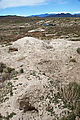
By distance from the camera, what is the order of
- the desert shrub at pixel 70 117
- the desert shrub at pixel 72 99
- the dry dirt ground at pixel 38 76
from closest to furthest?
the desert shrub at pixel 70 117
the desert shrub at pixel 72 99
the dry dirt ground at pixel 38 76

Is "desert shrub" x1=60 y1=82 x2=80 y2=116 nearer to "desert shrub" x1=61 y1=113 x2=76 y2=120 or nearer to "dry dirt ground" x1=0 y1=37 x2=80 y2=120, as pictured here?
"desert shrub" x1=61 y1=113 x2=76 y2=120

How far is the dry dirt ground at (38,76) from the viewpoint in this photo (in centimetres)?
827

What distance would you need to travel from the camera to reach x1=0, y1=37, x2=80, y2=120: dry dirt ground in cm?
827

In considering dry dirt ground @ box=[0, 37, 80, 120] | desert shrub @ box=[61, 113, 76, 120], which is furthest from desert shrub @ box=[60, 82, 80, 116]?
dry dirt ground @ box=[0, 37, 80, 120]

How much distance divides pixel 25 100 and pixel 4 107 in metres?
1.39

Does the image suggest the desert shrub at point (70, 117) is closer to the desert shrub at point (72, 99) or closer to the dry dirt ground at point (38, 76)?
the desert shrub at point (72, 99)

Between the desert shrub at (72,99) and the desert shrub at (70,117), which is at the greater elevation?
the desert shrub at (72,99)

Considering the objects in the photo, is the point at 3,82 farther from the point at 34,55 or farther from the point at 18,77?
the point at 34,55

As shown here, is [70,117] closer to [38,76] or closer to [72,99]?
[72,99]

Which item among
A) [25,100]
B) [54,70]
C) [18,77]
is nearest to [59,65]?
[54,70]

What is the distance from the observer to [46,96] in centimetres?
882

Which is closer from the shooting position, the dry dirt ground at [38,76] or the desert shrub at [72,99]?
the desert shrub at [72,99]

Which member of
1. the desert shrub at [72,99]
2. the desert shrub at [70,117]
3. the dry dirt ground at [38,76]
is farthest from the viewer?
the dry dirt ground at [38,76]

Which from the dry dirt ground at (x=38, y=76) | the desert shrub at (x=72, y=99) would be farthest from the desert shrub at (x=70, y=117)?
the dry dirt ground at (x=38, y=76)
